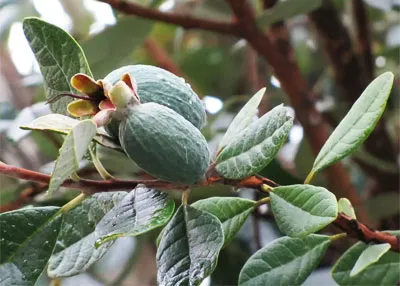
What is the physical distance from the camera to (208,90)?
1.10 meters

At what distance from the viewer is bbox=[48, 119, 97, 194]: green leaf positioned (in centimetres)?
28

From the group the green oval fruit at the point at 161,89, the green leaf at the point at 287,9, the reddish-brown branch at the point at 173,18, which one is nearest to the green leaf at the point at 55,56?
the green oval fruit at the point at 161,89

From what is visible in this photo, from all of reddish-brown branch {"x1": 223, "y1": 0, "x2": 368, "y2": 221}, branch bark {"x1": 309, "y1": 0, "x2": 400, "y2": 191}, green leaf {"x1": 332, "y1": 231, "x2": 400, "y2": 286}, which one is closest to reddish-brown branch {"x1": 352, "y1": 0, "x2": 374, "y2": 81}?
branch bark {"x1": 309, "y1": 0, "x2": 400, "y2": 191}

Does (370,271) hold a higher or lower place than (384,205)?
higher

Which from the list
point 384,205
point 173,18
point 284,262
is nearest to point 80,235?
point 284,262

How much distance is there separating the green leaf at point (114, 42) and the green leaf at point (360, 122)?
0.39 meters

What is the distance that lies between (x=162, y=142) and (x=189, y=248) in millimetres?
65

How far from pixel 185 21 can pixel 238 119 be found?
322 mm

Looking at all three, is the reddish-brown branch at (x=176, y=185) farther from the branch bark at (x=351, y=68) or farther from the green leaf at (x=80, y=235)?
the branch bark at (x=351, y=68)

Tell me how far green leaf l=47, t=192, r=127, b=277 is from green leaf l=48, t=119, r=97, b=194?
78 millimetres

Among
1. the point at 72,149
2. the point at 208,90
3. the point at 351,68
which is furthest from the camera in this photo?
the point at 208,90

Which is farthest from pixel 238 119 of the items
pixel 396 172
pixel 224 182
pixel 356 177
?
pixel 356 177

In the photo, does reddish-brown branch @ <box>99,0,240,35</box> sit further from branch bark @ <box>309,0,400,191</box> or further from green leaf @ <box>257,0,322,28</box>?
branch bark @ <box>309,0,400,191</box>

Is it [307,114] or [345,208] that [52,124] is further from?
[307,114]
